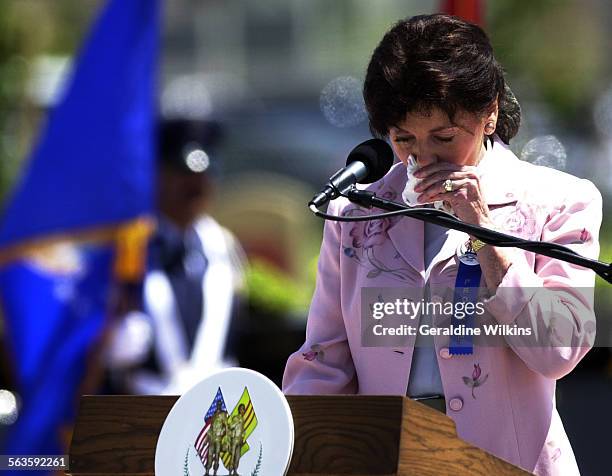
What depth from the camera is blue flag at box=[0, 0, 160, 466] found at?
231 inches

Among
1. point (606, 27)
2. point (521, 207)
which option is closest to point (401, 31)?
point (521, 207)

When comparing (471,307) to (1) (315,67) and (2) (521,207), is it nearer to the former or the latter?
(2) (521,207)

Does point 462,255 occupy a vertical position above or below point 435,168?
below

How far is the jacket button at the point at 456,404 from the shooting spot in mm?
2555

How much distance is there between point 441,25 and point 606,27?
40.5 ft

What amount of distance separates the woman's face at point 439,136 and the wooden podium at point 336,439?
21.8 inches

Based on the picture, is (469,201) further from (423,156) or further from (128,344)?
(128,344)

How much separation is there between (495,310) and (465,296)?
4.6 inches

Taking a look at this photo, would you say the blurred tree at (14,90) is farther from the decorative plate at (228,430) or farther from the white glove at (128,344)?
the decorative plate at (228,430)

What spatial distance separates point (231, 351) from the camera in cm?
592

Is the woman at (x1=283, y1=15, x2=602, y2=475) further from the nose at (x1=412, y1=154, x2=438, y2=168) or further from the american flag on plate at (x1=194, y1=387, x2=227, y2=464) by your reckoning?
the american flag on plate at (x1=194, y1=387, x2=227, y2=464)

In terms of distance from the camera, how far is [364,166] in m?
2.50

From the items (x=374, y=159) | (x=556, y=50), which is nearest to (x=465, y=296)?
(x=374, y=159)

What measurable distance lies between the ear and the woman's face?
0.05ft
